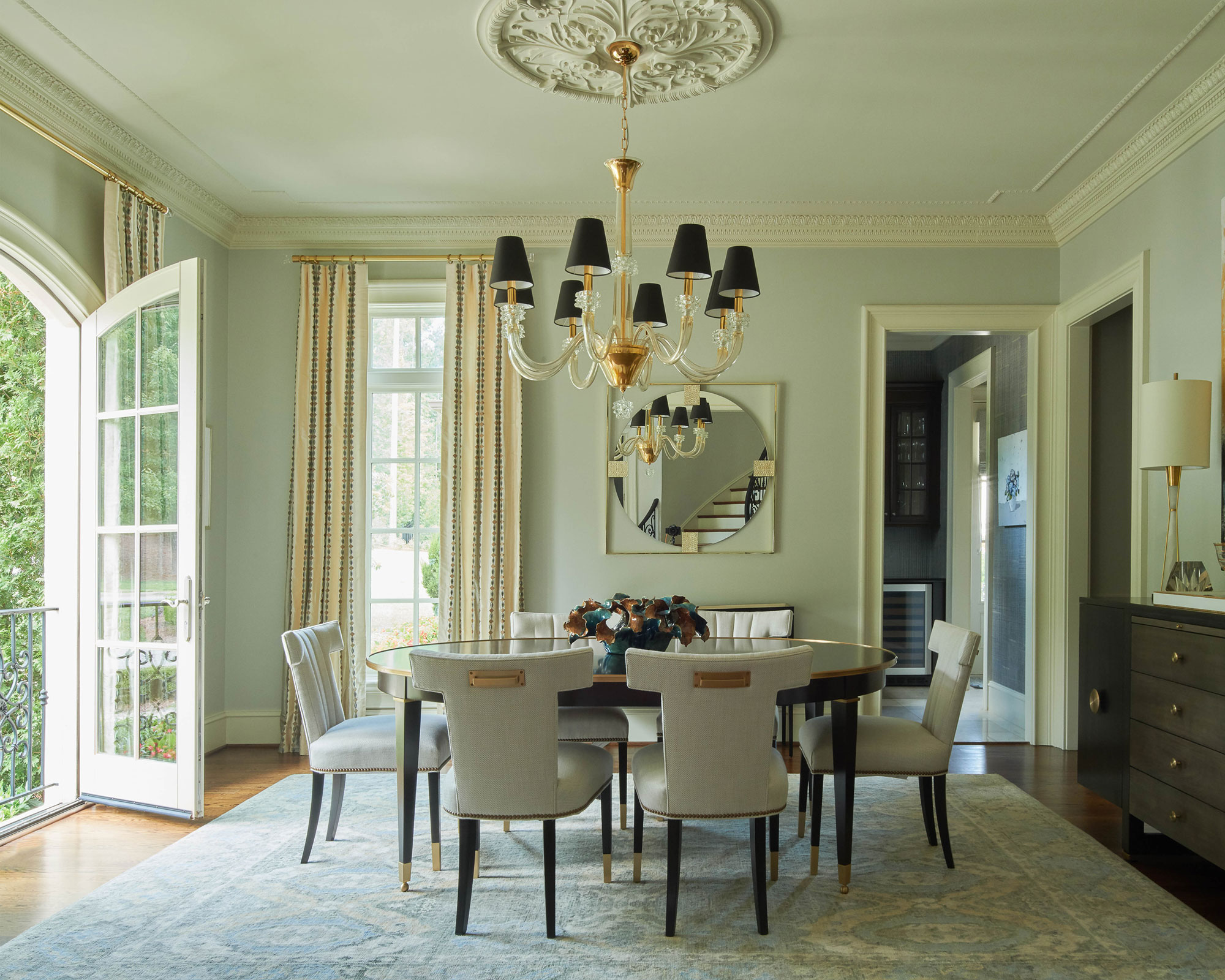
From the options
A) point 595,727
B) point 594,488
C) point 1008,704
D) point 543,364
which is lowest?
point 1008,704

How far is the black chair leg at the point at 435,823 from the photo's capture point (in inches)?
123

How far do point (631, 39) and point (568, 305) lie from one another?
3.14 feet

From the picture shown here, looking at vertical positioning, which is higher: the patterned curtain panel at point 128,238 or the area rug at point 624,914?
the patterned curtain panel at point 128,238

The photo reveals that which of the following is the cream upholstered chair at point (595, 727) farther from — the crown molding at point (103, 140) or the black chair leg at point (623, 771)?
the crown molding at point (103, 140)

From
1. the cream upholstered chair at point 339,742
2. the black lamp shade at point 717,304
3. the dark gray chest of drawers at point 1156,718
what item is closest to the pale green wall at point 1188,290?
the dark gray chest of drawers at point 1156,718

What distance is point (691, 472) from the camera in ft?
16.9

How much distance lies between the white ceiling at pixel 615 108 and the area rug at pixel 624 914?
2936 millimetres

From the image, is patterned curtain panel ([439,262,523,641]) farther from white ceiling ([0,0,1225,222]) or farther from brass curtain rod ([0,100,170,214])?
brass curtain rod ([0,100,170,214])

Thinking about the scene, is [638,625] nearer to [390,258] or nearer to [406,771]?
[406,771]

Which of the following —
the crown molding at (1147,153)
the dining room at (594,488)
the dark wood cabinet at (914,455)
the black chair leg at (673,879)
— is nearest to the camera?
the black chair leg at (673,879)

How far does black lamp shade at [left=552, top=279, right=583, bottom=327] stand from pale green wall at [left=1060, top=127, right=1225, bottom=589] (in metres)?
2.49

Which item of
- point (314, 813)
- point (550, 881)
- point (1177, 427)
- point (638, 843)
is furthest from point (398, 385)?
point (1177, 427)

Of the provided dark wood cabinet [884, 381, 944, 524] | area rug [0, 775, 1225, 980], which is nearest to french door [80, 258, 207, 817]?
area rug [0, 775, 1225, 980]

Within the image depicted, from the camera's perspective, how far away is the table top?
296 centimetres
